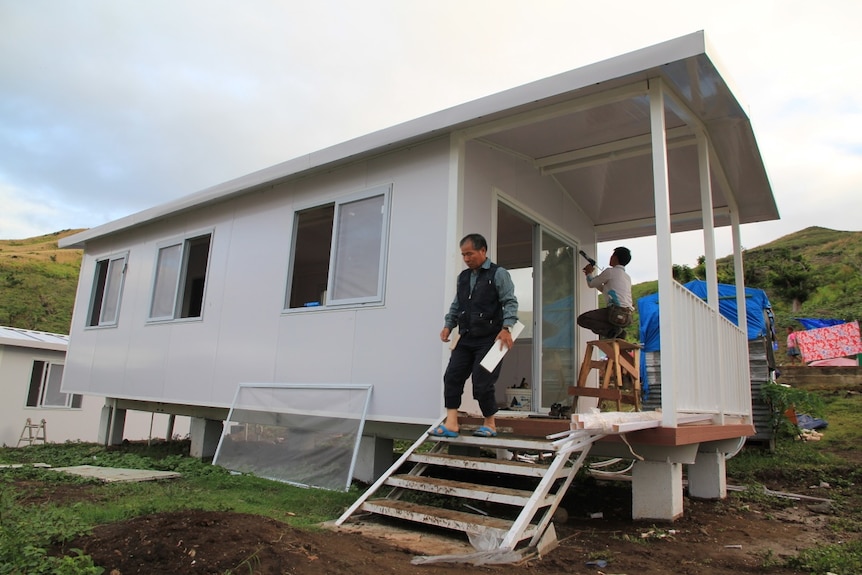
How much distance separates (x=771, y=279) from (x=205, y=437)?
19104 mm

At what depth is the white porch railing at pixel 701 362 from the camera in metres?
3.87

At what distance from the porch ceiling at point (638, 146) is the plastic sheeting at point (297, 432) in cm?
295

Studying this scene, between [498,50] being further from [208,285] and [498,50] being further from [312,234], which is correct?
[208,285]

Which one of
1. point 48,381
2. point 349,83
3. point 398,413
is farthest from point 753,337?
point 48,381

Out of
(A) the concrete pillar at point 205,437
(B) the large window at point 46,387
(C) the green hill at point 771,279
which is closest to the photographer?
(A) the concrete pillar at point 205,437

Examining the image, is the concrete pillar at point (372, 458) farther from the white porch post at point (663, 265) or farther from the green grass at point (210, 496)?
the white porch post at point (663, 265)

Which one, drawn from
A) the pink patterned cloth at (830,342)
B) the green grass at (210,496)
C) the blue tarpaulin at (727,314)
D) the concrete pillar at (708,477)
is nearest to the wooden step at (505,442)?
the green grass at (210,496)

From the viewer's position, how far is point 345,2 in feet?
27.8

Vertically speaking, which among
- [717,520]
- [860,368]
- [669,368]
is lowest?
[717,520]

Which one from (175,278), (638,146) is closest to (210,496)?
(175,278)

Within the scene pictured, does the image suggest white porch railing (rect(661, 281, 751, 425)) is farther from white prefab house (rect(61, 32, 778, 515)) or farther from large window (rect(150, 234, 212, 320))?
large window (rect(150, 234, 212, 320))

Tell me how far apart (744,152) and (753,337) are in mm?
3914

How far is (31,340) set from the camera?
13.7 m

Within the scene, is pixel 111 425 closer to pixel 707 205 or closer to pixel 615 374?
pixel 615 374
